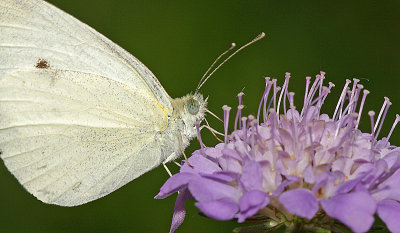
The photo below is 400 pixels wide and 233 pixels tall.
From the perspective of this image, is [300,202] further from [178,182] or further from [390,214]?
[178,182]

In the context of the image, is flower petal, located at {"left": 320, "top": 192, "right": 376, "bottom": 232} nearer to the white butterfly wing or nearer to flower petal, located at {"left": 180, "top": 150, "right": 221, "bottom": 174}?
flower petal, located at {"left": 180, "top": 150, "right": 221, "bottom": 174}

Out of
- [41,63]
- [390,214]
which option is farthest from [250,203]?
[41,63]

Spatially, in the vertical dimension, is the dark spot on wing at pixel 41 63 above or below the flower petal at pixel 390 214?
above

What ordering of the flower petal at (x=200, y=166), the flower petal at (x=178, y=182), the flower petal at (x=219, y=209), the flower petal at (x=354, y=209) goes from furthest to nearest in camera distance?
the flower petal at (x=200, y=166)
the flower petal at (x=178, y=182)
the flower petal at (x=219, y=209)
the flower petal at (x=354, y=209)

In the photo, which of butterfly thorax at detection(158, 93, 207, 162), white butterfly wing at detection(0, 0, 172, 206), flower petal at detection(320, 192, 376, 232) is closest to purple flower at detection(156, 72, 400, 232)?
flower petal at detection(320, 192, 376, 232)

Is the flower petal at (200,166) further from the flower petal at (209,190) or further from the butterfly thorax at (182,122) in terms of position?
the butterfly thorax at (182,122)

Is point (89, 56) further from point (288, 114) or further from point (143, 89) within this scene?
point (288, 114)

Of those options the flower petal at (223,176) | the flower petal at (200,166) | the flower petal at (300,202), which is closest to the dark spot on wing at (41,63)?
the flower petal at (200,166)
